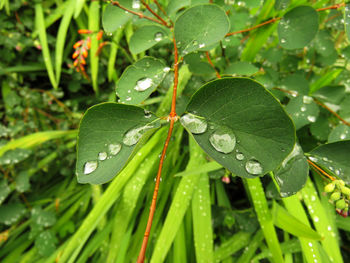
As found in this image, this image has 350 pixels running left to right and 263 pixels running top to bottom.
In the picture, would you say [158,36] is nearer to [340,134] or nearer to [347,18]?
[347,18]

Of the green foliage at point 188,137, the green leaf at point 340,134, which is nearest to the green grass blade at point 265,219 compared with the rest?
the green foliage at point 188,137

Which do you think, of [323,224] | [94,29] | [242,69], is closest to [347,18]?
[242,69]

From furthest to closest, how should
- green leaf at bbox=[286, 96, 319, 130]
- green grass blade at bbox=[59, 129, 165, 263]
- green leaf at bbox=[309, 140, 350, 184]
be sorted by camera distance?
green grass blade at bbox=[59, 129, 165, 263] → green leaf at bbox=[286, 96, 319, 130] → green leaf at bbox=[309, 140, 350, 184]

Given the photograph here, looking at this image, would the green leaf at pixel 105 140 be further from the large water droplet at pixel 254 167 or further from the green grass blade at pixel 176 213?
the green grass blade at pixel 176 213

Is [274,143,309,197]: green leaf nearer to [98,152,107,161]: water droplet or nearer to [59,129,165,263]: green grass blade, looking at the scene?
[98,152,107,161]: water droplet

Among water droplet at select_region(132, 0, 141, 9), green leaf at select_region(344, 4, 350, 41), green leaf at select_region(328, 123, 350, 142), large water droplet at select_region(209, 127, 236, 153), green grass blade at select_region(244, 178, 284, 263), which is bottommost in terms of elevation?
green grass blade at select_region(244, 178, 284, 263)

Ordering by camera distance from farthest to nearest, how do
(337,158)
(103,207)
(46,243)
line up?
(46,243) → (103,207) → (337,158)

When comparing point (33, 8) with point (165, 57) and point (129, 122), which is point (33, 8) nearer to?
point (165, 57)

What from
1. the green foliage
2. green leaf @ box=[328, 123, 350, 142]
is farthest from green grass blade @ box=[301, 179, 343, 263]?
green leaf @ box=[328, 123, 350, 142]
